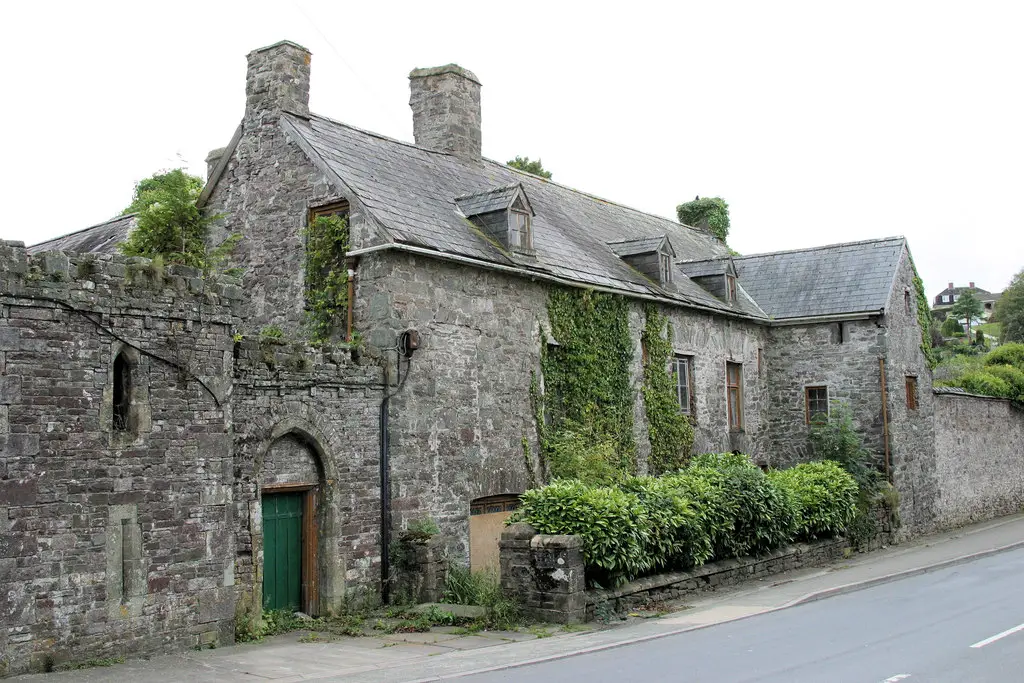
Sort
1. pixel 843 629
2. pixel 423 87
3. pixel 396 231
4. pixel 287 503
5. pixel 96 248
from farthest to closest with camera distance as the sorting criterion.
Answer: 1. pixel 423 87
2. pixel 96 248
3. pixel 396 231
4. pixel 287 503
5. pixel 843 629

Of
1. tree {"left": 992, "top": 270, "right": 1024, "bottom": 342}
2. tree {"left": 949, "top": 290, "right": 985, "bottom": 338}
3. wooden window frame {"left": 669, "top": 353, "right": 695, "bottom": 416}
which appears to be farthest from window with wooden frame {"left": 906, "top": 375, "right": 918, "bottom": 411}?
tree {"left": 949, "top": 290, "right": 985, "bottom": 338}

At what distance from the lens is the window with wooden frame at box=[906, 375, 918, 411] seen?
26.7 metres

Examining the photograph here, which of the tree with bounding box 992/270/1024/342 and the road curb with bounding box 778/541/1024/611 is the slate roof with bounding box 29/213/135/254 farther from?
the tree with bounding box 992/270/1024/342

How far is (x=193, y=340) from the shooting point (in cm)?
1230

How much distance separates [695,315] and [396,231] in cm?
991

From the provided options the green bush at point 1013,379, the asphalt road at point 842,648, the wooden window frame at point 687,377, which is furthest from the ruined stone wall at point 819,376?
the asphalt road at point 842,648

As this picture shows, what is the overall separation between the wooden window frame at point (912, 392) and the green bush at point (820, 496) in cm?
508

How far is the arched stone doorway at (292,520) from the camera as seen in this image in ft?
46.0

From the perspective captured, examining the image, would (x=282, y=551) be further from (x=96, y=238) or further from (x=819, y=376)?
(x=819, y=376)

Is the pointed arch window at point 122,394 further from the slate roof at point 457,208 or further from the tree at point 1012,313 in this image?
the tree at point 1012,313

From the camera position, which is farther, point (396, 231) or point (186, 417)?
point (396, 231)

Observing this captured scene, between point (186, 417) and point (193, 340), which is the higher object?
point (193, 340)

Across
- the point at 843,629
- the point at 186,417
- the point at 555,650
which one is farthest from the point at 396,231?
the point at 843,629

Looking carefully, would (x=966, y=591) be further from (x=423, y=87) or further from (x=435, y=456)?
(x=423, y=87)
